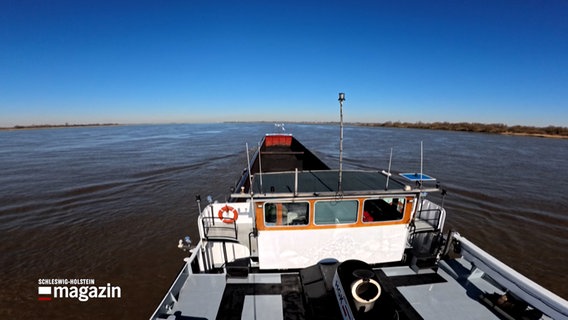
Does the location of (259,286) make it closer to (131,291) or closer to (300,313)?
(300,313)

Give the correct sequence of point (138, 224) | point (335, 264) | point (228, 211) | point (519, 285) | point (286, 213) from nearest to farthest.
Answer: point (519, 285) → point (286, 213) → point (335, 264) → point (228, 211) → point (138, 224)

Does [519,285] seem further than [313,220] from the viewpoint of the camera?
No

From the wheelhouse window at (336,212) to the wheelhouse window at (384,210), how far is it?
1.86 feet

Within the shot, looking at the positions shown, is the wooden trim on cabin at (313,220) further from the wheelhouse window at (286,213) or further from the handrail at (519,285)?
the handrail at (519,285)

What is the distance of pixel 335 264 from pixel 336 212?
5.50ft

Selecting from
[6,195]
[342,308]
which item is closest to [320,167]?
[342,308]

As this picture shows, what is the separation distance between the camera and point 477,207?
16.2m

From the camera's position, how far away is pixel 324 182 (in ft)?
22.8

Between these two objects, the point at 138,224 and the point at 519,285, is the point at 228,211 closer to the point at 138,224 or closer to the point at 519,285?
the point at 519,285

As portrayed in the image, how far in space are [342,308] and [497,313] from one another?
4.02m

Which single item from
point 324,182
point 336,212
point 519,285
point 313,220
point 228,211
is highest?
point 324,182

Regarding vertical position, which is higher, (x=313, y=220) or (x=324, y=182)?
Answer: (x=324, y=182)

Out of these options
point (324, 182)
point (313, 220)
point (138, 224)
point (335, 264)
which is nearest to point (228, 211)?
point (313, 220)

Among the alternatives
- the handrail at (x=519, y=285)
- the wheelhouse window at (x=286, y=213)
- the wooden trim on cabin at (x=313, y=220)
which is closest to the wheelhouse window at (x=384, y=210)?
the wooden trim on cabin at (x=313, y=220)
